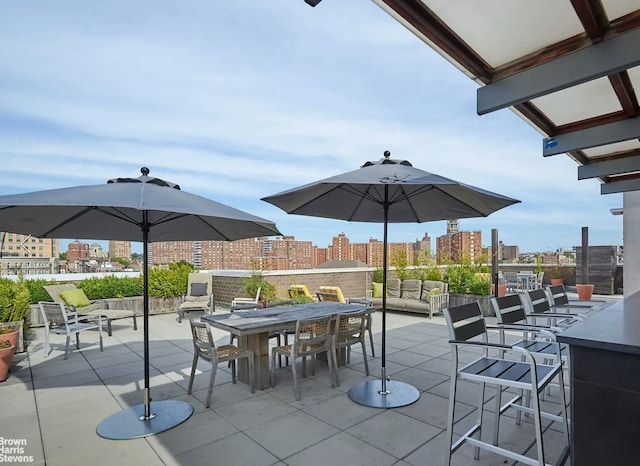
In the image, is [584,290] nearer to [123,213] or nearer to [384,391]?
[384,391]

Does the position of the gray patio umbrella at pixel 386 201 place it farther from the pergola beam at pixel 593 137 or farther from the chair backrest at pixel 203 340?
the chair backrest at pixel 203 340

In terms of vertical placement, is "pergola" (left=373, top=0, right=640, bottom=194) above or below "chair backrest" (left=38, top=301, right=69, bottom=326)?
above

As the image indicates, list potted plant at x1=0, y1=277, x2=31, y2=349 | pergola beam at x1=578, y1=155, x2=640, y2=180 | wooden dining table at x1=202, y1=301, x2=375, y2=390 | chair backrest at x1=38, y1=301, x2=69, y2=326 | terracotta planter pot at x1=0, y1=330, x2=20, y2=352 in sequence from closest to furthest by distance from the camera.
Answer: wooden dining table at x1=202, y1=301, x2=375, y2=390 < terracotta planter pot at x1=0, y1=330, x2=20, y2=352 < pergola beam at x1=578, y1=155, x2=640, y2=180 < potted plant at x1=0, y1=277, x2=31, y2=349 < chair backrest at x1=38, y1=301, x2=69, y2=326

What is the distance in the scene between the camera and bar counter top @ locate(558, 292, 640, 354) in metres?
1.41

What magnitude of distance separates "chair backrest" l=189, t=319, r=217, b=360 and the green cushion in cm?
437

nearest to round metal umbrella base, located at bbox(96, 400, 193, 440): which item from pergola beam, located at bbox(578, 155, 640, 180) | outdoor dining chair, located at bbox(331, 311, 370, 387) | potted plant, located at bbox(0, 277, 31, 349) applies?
outdoor dining chair, located at bbox(331, 311, 370, 387)

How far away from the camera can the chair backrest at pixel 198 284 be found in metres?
8.74

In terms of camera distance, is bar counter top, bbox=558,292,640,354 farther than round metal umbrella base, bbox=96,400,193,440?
No

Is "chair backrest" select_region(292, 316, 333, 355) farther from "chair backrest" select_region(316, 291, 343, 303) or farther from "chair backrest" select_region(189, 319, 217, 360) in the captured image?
"chair backrest" select_region(316, 291, 343, 303)

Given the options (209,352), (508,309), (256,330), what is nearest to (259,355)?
(256,330)

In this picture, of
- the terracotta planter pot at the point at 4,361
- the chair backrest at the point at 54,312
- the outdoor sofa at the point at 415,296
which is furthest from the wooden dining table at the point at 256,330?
the outdoor sofa at the point at 415,296

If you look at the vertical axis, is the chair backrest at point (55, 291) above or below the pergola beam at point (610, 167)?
below

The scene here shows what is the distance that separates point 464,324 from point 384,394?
4.89 feet

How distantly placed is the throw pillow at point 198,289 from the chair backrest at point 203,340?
5.17 metres
